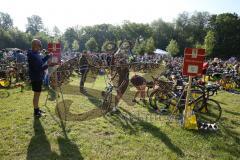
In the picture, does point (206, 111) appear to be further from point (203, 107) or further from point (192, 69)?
point (192, 69)

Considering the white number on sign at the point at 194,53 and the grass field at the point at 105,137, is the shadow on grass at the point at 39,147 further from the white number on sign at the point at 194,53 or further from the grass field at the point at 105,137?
the white number on sign at the point at 194,53

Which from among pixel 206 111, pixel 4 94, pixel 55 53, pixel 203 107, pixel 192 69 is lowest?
pixel 4 94

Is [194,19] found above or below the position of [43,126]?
above

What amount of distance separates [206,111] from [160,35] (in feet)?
267

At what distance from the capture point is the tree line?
6656cm

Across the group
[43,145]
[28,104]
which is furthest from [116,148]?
[28,104]

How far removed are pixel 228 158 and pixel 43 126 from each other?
4.26 m

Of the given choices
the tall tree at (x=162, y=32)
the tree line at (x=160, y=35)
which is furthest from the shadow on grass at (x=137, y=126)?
the tall tree at (x=162, y=32)

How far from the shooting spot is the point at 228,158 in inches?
229

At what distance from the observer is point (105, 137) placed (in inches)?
265

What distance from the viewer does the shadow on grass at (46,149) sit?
5521 millimetres

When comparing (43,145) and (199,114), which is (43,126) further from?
(199,114)

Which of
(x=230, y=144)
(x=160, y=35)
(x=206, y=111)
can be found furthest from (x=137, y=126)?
(x=160, y=35)

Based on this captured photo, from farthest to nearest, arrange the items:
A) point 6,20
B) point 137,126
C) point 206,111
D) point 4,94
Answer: point 6,20 < point 4,94 < point 206,111 < point 137,126
